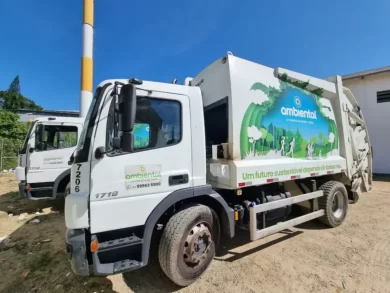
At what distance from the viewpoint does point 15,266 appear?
3.41 m

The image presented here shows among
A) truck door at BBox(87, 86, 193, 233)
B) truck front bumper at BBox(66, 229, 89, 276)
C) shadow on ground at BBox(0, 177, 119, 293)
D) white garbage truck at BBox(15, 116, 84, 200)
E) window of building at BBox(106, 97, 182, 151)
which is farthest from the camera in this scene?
white garbage truck at BBox(15, 116, 84, 200)

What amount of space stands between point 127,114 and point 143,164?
682 mm

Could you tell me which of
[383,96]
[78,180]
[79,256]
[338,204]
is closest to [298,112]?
[338,204]

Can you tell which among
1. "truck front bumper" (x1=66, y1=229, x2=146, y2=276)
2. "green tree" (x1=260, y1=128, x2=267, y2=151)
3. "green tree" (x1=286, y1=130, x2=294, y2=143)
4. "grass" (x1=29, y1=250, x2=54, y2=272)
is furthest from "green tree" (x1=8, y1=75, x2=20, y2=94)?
"green tree" (x1=286, y1=130, x2=294, y2=143)

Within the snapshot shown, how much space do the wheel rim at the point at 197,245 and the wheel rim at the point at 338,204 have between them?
3427 millimetres

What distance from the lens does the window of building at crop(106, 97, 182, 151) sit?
2.62 metres

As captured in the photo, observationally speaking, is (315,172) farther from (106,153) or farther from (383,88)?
(383,88)

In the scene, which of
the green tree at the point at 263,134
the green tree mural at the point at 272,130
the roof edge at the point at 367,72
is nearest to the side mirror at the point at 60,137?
the green tree mural at the point at 272,130

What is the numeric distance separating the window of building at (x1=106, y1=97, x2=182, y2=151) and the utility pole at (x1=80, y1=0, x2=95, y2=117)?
37.8ft

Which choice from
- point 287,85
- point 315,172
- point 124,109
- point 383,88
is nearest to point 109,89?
point 124,109

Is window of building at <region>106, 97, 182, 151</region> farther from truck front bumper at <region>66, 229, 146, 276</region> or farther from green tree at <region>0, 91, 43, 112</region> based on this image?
green tree at <region>0, 91, 43, 112</region>

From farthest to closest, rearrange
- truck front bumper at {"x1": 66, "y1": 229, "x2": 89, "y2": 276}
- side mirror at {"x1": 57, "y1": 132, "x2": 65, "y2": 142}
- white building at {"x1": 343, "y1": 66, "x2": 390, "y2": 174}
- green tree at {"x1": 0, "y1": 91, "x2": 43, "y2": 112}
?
green tree at {"x1": 0, "y1": 91, "x2": 43, "y2": 112} → white building at {"x1": 343, "y1": 66, "x2": 390, "y2": 174} → side mirror at {"x1": 57, "y1": 132, "x2": 65, "y2": 142} → truck front bumper at {"x1": 66, "y1": 229, "x2": 89, "y2": 276}

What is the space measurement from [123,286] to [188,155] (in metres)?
1.89

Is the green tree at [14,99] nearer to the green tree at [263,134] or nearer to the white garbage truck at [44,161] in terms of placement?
the white garbage truck at [44,161]
